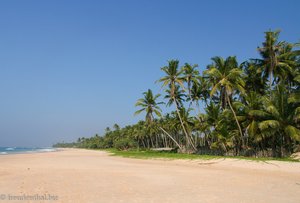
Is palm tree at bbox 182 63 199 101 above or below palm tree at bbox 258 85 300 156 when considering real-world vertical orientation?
above

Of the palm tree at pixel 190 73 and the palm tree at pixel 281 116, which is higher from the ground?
the palm tree at pixel 190 73

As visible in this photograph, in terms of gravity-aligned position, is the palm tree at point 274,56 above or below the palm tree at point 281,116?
above

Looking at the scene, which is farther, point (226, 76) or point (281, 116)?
point (226, 76)

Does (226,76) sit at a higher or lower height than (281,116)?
higher

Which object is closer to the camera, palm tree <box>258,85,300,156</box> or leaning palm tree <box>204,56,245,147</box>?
palm tree <box>258,85,300,156</box>

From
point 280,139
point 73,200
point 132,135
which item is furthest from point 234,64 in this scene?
point 132,135

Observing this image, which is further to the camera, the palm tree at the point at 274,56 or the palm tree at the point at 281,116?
the palm tree at the point at 274,56

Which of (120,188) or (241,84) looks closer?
(120,188)

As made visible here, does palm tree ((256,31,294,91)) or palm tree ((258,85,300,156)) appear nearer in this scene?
palm tree ((258,85,300,156))

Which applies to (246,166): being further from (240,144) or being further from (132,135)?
(132,135)

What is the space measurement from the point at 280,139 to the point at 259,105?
4.16 metres

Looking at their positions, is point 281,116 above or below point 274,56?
below

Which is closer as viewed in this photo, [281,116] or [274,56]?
[281,116]

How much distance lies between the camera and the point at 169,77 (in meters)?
37.1
